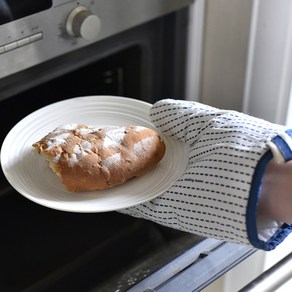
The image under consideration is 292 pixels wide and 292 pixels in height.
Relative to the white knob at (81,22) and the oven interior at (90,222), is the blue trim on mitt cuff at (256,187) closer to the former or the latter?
the oven interior at (90,222)

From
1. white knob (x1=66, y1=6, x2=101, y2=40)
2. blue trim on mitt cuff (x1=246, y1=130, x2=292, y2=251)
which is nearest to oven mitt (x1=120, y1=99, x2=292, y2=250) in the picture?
blue trim on mitt cuff (x1=246, y1=130, x2=292, y2=251)

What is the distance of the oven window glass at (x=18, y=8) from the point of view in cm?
75

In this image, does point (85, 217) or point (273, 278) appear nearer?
point (273, 278)

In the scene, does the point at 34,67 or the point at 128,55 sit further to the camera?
the point at 128,55

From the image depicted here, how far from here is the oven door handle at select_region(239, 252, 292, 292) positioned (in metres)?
0.68

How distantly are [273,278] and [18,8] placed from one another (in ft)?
1.42

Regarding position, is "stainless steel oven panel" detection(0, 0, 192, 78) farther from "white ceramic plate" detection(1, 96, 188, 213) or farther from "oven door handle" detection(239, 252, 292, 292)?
"oven door handle" detection(239, 252, 292, 292)

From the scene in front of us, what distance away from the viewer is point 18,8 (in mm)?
766

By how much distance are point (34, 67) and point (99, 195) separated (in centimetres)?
22

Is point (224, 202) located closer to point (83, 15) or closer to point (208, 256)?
point (208, 256)

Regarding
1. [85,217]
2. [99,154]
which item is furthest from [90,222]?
[99,154]

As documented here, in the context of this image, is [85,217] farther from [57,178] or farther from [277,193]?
[277,193]

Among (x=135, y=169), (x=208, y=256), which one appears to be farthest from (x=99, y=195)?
(x=208, y=256)

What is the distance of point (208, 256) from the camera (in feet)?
2.47
